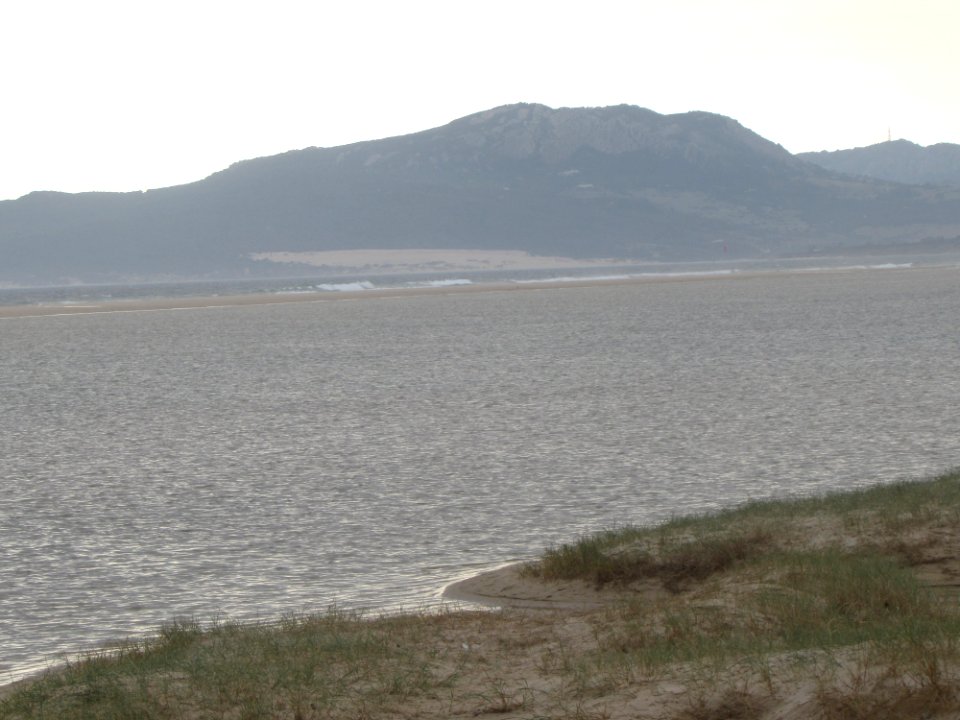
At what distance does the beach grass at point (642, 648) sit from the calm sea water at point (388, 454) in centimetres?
173

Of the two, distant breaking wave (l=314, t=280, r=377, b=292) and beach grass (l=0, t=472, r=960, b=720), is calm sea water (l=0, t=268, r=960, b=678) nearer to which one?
beach grass (l=0, t=472, r=960, b=720)

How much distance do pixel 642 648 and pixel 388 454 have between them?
13.5 meters

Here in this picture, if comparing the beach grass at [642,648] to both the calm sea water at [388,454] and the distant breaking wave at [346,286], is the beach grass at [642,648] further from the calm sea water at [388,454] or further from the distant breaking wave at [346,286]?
the distant breaking wave at [346,286]

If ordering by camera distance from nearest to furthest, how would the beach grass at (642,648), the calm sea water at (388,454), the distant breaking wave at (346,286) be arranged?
the beach grass at (642,648), the calm sea water at (388,454), the distant breaking wave at (346,286)

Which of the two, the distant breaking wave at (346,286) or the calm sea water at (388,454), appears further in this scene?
the distant breaking wave at (346,286)

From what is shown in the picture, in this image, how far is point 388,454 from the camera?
23.0m

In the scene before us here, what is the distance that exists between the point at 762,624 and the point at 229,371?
34.1m

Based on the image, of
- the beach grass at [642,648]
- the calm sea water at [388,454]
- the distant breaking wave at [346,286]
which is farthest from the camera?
the distant breaking wave at [346,286]

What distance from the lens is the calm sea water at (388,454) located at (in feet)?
46.9

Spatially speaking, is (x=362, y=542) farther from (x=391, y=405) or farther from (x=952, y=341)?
(x=952, y=341)

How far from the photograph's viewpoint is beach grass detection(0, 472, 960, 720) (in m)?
8.15

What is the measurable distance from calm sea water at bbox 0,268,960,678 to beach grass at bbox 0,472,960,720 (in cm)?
173

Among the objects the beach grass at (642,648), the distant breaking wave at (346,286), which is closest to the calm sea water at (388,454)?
the beach grass at (642,648)

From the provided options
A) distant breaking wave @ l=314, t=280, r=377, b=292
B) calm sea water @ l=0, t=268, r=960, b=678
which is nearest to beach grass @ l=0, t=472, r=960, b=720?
calm sea water @ l=0, t=268, r=960, b=678
